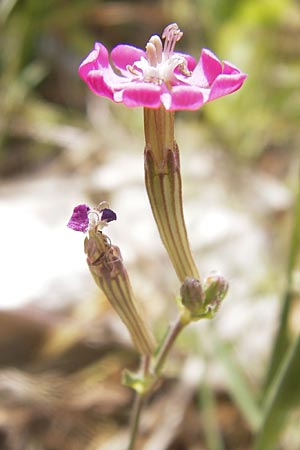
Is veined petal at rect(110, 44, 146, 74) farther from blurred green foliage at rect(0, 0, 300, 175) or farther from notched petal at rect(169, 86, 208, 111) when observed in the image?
blurred green foliage at rect(0, 0, 300, 175)

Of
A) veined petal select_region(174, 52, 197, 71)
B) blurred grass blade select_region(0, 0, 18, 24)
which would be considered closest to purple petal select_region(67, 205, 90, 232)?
veined petal select_region(174, 52, 197, 71)

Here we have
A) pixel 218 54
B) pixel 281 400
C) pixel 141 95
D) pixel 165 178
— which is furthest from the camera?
pixel 218 54

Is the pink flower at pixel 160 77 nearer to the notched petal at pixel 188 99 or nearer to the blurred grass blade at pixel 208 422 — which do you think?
the notched petal at pixel 188 99

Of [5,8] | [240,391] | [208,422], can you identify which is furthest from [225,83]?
[5,8]

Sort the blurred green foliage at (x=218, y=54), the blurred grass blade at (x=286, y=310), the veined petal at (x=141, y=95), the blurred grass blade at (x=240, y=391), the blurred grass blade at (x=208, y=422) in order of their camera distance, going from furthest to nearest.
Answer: the blurred green foliage at (x=218, y=54) → the blurred grass blade at (x=208, y=422) → the blurred grass blade at (x=240, y=391) → the blurred grass blade at (x=286, y=310) → the veined petal at (x=141, y=95)

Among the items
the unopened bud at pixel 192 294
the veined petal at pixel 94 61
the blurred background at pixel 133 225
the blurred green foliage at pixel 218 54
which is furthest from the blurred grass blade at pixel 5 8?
the unopened bud at pixel 192 294

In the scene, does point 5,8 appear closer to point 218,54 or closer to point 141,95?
point 218,54
